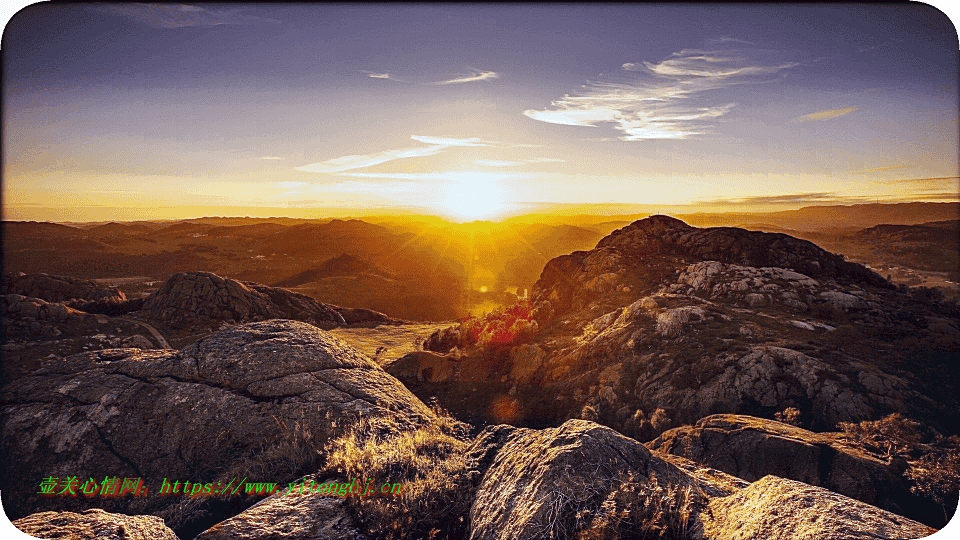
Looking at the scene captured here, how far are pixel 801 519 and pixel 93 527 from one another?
17.8 feet

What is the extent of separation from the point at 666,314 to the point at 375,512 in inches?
400

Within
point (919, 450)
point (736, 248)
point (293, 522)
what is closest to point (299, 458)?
point (293, 522)

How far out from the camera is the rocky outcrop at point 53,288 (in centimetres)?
1923

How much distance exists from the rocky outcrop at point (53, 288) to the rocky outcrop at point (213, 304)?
3.79m

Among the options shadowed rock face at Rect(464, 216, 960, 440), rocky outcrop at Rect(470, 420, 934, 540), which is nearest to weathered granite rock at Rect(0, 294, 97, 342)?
shadowed rock face at Rect(464, 216, 960, 440)

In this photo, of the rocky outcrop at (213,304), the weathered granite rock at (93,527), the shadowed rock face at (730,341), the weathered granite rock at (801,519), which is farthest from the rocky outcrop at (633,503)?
the rocky outcrop at (213,304)

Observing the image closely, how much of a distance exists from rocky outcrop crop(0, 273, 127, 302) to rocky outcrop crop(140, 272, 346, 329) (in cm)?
379

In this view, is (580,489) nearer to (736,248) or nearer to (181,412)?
(181,412)

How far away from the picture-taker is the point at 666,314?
11.3m

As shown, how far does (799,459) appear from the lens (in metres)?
5.57

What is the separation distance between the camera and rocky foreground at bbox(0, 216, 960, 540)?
325 centimetres

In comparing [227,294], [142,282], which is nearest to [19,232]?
[142,282]

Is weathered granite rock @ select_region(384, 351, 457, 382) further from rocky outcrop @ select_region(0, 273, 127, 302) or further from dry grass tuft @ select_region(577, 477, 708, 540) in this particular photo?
rocky outcrop @ select_region(0, 273, 127, 302)

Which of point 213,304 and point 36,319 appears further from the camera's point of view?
point 213,304
